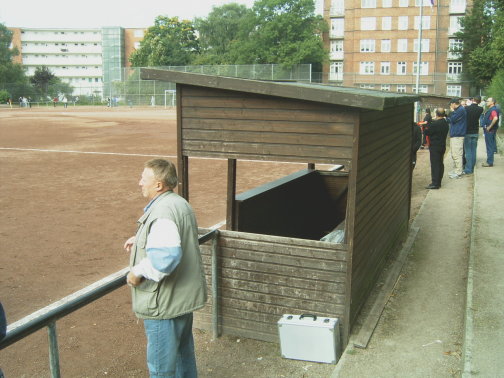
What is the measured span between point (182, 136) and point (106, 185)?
927cm

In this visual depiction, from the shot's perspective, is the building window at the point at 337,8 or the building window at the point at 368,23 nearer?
the building window at the point at 368,23

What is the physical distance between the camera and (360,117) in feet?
15.3

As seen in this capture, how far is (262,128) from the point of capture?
193 inches

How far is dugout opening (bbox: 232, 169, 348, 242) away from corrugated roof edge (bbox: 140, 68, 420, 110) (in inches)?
58.4

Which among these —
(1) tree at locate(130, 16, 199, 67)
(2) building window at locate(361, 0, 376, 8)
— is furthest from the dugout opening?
(1) tree at locate(130, 16, 199, 67)

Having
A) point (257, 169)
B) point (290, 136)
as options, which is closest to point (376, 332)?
point (290, 136)

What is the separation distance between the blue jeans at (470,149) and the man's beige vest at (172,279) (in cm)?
1111

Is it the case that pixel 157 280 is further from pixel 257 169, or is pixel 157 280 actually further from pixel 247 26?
pixel 247 26

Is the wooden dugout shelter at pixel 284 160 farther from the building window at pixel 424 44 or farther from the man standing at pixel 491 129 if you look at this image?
the building window at pixel 424 44

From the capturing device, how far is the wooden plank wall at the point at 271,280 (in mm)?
4863

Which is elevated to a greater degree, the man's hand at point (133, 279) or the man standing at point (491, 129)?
the man standing at point (491, 129)

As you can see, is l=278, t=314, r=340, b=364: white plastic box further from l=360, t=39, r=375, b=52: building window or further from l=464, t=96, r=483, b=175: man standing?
l=360, t=39, r=375, b=52: building window

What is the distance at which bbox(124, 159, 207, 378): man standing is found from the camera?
325 cm

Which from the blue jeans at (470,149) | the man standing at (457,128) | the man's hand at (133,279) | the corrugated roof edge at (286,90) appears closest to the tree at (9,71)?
the blue jeans at (470,149)
